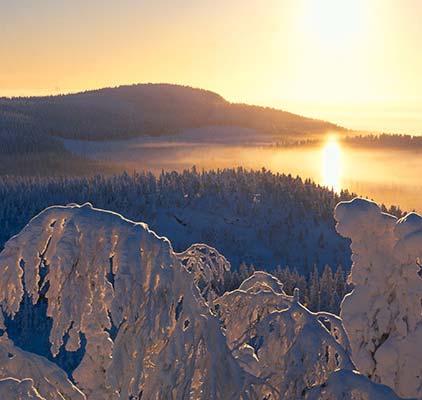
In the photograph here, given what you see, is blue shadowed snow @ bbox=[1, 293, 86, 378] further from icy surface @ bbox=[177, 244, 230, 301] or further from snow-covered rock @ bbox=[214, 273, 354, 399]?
snow-covered rock @ bbox=[214, 273, 354, 399]

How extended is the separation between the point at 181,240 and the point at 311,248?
34.2 m

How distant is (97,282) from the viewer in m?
7.00

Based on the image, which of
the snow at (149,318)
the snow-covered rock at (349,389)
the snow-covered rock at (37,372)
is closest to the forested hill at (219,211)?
the snow-covered rock at (37,372)

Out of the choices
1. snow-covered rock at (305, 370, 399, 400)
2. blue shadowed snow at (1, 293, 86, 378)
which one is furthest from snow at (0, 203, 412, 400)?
blue shadowed snow at (1, 293, 86, 378)

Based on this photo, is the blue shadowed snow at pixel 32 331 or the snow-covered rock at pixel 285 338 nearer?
the snow-covered rock at pixel 285 338

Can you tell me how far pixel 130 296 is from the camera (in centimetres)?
644

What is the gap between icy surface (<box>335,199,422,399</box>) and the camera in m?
7.70

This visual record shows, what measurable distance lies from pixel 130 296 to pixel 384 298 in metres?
3.30

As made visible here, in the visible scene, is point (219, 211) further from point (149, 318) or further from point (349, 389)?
point (149, 318)

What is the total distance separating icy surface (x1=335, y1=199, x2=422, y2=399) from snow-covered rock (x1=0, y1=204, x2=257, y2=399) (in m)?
1.76

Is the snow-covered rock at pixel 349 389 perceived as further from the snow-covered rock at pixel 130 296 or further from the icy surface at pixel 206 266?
the icy surface at pixel 206 266

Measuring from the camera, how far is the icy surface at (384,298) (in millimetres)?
7699

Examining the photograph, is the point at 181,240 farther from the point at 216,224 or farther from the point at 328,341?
the point at 328,341

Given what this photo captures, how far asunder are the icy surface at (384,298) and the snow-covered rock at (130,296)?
176 cm
